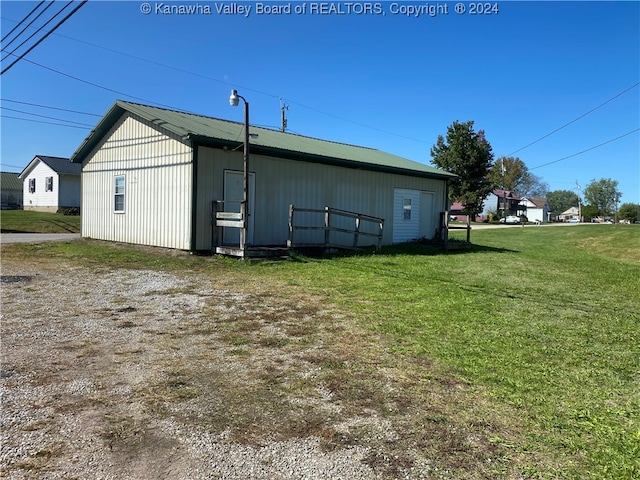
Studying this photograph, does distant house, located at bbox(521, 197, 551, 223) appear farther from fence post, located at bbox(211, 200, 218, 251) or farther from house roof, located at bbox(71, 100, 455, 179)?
fence post, located at bbox(211, 200, 218, 251)

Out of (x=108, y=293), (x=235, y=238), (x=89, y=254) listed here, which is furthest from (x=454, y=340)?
(x=89, y=254)

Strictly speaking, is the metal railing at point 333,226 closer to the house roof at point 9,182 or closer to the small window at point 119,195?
the small window at point 119,195

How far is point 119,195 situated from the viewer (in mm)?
14539

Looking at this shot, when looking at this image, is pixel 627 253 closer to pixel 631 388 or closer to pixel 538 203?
pixel 631 388

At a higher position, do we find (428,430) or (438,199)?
(438,199)

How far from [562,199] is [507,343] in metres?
161

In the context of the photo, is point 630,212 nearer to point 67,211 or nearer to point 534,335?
point 67,211

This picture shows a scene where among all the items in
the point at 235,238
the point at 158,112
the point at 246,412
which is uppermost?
the point at 158,112

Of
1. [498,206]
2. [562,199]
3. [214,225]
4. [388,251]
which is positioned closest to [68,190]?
[214,225]

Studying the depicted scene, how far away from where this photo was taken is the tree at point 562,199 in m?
145

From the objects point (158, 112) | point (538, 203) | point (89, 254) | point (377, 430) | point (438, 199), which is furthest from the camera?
point (538, 203)

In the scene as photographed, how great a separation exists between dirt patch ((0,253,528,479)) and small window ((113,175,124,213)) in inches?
350

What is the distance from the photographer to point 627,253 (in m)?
19.5

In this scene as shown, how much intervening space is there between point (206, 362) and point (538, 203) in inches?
3730
